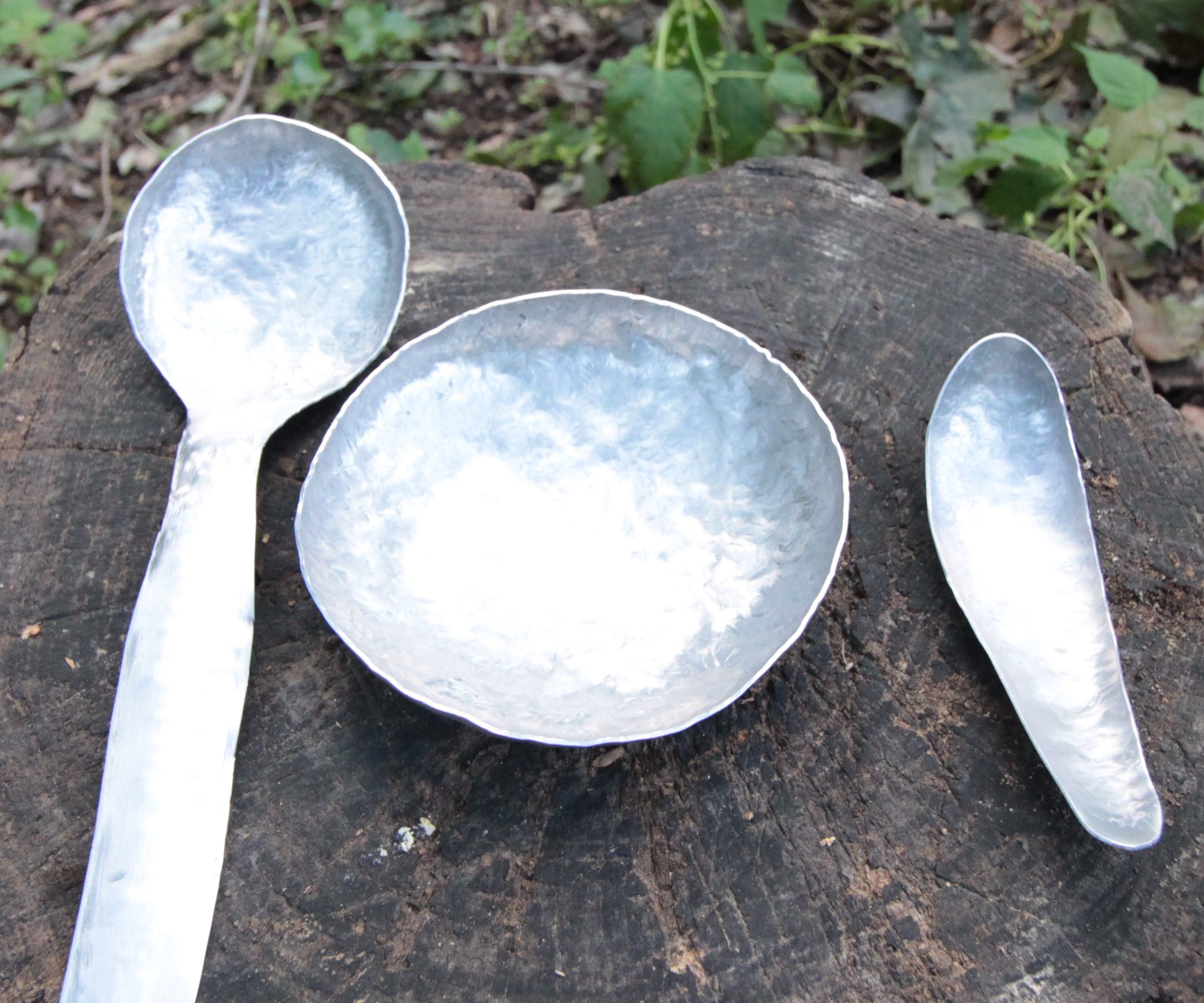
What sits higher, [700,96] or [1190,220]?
[700,96]

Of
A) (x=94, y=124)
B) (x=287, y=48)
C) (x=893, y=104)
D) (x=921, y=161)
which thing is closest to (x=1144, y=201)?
(x=921, y=161)

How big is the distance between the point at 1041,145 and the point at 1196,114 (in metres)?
0.26

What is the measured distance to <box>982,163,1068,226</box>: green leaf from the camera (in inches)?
55.4

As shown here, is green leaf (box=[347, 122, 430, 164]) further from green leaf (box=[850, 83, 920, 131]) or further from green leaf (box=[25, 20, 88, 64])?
green leaf (box=[850, 83, 920, 131])

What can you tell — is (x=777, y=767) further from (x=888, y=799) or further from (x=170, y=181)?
(x=170, y=181)

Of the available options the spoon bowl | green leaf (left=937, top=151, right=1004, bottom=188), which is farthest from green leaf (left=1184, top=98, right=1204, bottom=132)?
the spoon bowl

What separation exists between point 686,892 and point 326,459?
1.60 ft

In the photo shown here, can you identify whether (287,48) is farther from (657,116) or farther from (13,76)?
(657,116)

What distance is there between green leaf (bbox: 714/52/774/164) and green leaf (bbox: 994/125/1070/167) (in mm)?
350

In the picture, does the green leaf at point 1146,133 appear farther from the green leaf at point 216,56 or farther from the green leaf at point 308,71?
the green leaf at point 216,56

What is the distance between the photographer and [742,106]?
140cm

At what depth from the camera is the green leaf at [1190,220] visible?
142 centimetres

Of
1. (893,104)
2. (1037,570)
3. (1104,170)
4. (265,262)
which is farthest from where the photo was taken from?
(893,104)

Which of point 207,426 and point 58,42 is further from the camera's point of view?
point 58,42
